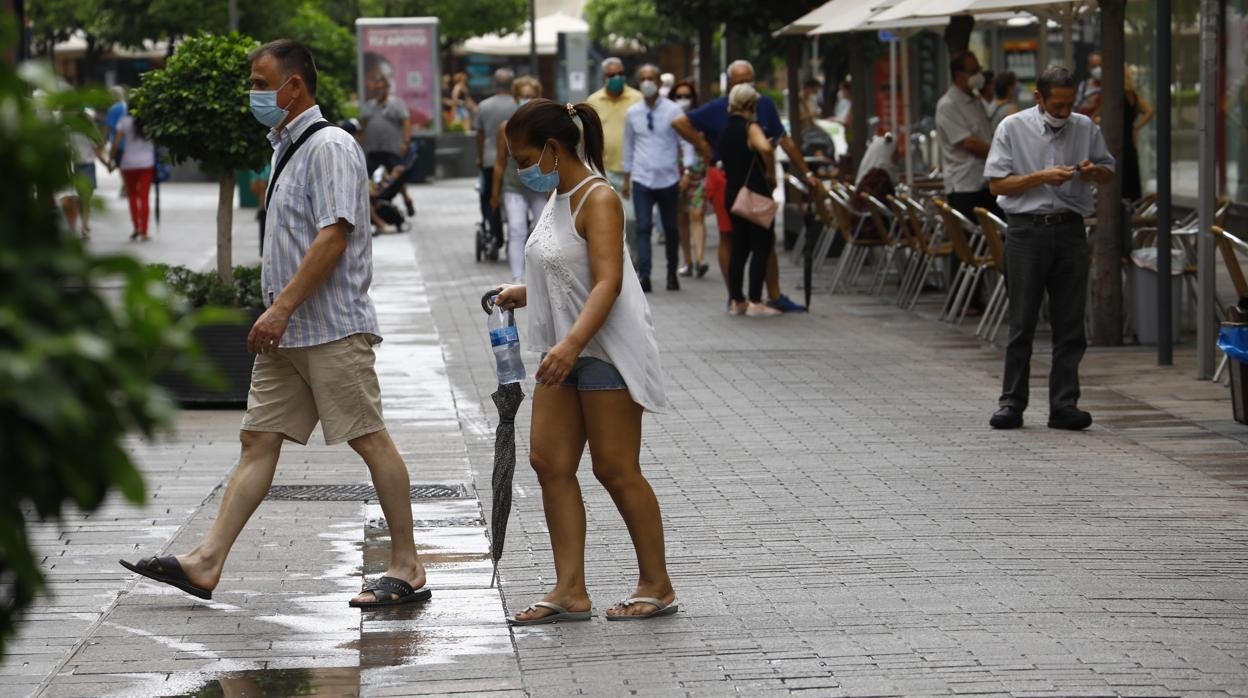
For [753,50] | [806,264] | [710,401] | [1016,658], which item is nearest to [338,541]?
[1016,658]

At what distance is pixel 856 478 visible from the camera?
858 cm

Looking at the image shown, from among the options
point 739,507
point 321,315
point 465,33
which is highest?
point 465,33

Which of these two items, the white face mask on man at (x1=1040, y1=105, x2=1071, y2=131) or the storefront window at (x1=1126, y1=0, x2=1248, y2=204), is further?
the storefront window at (x1=1126, y1=0, x2=1248, y2=204)

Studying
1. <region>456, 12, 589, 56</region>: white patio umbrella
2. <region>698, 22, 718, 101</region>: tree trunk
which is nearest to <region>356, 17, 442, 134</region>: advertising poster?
<region>698, 22, 718, 101</region>: tree trunk

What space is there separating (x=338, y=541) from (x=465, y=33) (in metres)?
47.6

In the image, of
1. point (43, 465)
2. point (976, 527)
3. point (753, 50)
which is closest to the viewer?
point (43, 465)

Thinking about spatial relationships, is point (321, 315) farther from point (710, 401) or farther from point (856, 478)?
point (710, 401)

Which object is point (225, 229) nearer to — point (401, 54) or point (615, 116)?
point (615, 116)

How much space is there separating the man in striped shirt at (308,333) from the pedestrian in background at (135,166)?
59.0 feet

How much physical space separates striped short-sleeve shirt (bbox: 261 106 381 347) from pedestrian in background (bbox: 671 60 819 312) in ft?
30.2

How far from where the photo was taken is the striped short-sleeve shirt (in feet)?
20.7

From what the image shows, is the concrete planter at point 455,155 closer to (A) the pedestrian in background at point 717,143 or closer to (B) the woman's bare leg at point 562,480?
(A) the pedestrian in background at point 717,143

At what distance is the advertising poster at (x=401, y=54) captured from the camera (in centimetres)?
3744

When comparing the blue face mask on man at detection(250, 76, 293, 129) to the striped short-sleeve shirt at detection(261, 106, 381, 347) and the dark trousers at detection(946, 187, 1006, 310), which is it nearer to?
the striped short-sleeve shirt at detection(261, 106, 381, 347)
